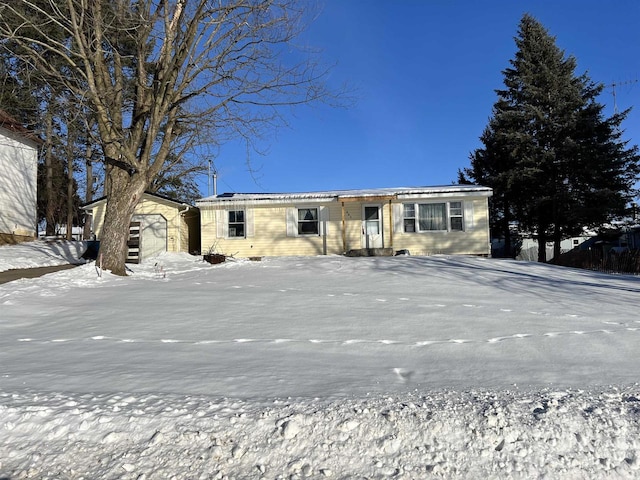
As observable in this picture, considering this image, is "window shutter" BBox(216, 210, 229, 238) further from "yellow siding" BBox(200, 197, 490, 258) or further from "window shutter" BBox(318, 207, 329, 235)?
"window shutter" BBox(318, 207, 329, 235)

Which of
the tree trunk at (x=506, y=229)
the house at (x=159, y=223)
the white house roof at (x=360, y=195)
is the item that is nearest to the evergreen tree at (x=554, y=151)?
the tree trunk at (x=506, y=229)

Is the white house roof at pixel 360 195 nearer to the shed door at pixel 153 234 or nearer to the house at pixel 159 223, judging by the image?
the house at pixel 159 223

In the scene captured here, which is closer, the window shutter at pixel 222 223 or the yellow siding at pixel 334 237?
the yellow siding at pixel 334 237

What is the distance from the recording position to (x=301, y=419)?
8.99 ft

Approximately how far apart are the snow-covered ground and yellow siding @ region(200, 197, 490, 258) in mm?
10349

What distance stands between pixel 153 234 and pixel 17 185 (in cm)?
543

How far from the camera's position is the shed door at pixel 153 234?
62.0 feet

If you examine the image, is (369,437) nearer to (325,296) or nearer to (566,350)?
(566,350)

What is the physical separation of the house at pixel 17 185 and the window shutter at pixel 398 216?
13688 mm

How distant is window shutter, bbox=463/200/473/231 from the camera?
17.5 metres

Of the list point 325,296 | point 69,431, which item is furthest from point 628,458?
point 325,296

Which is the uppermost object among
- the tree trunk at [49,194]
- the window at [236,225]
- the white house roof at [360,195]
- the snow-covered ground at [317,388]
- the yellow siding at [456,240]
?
the tree trunk at [49,194]

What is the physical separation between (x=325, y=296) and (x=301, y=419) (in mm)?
5070

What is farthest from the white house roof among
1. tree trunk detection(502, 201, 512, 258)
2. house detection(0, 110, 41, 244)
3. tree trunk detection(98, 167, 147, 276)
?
tree trunk detection(502, 201, 512, 258)
